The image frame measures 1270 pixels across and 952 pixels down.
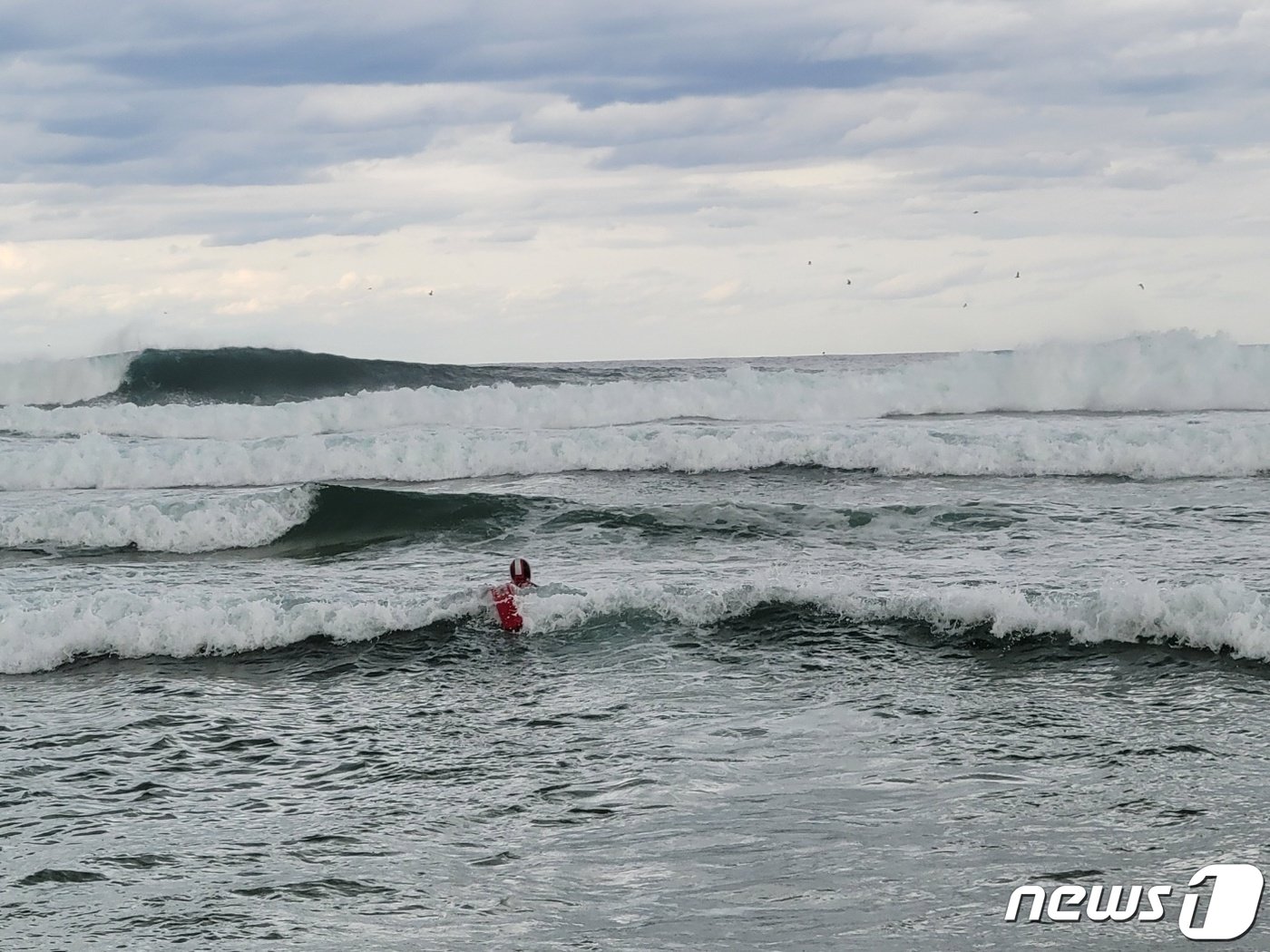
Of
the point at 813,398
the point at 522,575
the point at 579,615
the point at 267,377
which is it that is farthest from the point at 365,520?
the point at 267,377

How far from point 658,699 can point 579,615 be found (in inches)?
87.9

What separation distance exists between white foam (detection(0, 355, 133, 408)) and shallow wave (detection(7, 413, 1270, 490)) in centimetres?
1361

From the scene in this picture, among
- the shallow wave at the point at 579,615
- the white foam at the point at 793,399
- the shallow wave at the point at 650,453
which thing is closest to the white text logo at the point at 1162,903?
the shallow wave at the point at 579,615

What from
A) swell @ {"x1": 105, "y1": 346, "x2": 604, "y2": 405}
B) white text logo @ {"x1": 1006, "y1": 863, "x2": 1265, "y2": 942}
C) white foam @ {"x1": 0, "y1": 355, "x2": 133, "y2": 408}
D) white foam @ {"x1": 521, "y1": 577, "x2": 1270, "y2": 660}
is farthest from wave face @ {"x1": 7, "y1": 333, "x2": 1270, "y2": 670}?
white foam @ {"x1": 0, "y1": 355, "x2": 133, "y2": 408}

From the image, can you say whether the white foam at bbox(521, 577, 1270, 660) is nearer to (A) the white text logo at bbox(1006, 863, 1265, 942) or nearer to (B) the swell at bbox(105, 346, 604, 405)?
(A) the white text logo at bbox(1006, 863, 1265, 942)

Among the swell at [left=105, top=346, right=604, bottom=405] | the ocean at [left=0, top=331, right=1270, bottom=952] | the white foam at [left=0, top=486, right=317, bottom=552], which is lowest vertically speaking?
the ocean at [left=0, top=331, right=1270, bottom=952]

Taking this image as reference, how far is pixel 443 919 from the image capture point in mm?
4918

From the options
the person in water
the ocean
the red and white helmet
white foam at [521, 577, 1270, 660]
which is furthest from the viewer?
the red and white helmet

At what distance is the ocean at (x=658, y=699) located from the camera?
5.10 m

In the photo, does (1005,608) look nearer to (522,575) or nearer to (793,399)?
(522,575)

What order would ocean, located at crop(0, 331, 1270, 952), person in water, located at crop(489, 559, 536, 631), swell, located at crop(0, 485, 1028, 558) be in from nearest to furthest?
ocean, located at crop(0, 331, 1270, 952) < person in water, located at crop(489, 559, 536, 631) < swell, located at crop(0, 485, 1028, 558)

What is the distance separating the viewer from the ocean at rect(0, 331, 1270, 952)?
5.10m

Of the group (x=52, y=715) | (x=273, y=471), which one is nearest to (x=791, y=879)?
(x=52, y=715)

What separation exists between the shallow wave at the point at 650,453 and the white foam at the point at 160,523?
4326 mm
